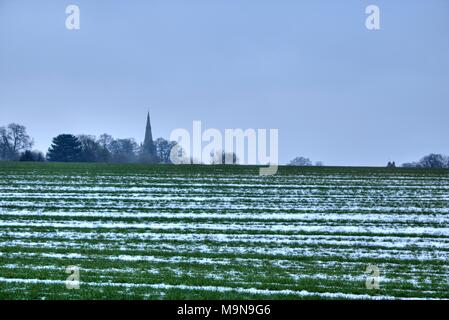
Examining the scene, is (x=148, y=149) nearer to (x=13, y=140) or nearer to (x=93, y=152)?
(x=93, y=152)

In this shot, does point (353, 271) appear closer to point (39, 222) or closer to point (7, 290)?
point (7, 290)

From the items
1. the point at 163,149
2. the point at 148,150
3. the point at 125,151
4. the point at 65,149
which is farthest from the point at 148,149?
the point at 65,149

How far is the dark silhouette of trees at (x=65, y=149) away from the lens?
65.4 m

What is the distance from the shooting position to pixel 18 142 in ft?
237

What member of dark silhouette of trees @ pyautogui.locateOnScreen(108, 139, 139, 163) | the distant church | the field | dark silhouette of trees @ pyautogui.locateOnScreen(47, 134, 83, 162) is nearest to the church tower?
the distant church

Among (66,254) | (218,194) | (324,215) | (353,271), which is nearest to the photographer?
(353,271)

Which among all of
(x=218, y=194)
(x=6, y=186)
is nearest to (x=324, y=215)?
(x=218, y=194)

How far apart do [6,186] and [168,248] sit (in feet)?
58.2

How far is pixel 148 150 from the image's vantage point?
64938 millimetres

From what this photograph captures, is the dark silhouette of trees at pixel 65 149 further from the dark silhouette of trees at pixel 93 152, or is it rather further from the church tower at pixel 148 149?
the church tower at pixel 148 149

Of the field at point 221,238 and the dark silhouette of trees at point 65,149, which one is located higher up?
the dark silhouette of trees at point 65,149

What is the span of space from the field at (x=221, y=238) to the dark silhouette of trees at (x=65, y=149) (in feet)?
108

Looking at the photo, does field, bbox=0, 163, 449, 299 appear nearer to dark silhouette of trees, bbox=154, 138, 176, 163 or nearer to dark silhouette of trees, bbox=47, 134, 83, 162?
dark silhouette of trees, bbox=154, 138, 176, 163

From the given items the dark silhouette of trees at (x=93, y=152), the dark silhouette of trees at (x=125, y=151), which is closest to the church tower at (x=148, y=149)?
the dark silhouette of trees at (x=125, y=151)
